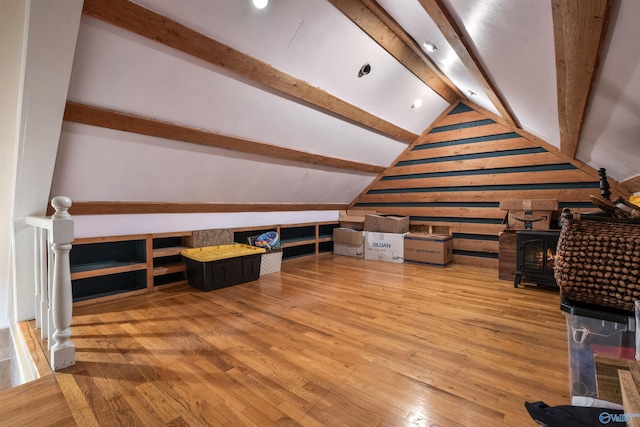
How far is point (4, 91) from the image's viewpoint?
6.44 feet

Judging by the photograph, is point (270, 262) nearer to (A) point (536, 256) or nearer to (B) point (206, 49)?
(B) point (206, 49)

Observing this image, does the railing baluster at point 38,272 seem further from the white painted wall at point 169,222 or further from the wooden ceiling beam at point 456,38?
the wooden ceiling beam at point 456,38

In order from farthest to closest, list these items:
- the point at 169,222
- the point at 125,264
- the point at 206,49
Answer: the point at 169,222 < the point at 125,264 < the point at 206,49

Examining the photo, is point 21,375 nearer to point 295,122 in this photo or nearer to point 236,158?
point 236,158

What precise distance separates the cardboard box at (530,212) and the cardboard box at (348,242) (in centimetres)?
214

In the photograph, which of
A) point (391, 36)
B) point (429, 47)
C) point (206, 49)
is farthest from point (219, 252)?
point (429, 47)

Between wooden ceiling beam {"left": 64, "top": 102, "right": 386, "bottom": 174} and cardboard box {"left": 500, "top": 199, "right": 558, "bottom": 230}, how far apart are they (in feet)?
8.06

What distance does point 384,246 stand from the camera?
15.8 ft

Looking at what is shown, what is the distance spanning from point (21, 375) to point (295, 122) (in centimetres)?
294

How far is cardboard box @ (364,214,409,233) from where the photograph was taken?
4.72 m

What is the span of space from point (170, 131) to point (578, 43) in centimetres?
257

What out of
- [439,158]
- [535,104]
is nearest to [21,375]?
[535,104]

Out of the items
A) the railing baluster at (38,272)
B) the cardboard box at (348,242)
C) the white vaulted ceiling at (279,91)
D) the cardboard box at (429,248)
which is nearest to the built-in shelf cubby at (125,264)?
the railing baluster at (38,272)

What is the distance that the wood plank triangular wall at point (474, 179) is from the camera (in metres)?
3.79
